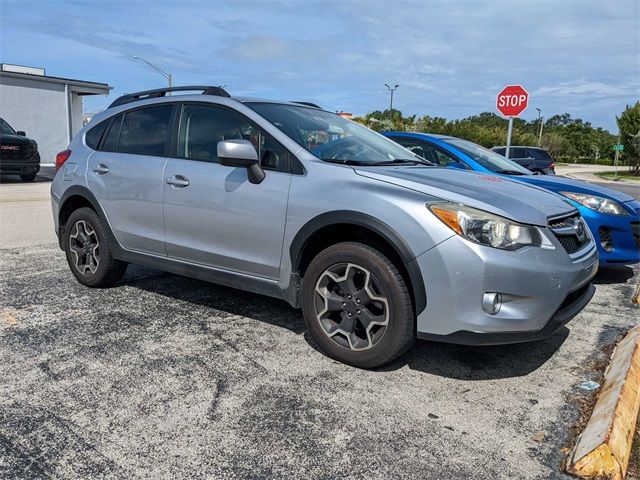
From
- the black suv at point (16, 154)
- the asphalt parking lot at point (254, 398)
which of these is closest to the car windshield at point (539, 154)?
the asphalt parking lot at point (254, 398)

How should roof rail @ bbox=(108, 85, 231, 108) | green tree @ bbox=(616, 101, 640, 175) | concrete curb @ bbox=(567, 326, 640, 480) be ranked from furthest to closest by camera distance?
green tree @ bbox=(616, 101, 640, 175)
roof rail @ bbox=(108, 85, 231, 108)
concrete curb @ bbox=(567, 326, 640, 480)

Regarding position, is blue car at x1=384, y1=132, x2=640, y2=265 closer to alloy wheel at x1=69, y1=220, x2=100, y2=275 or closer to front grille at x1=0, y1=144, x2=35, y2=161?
alloy wheel at x1=69, y1=220, x2=100, y2=275

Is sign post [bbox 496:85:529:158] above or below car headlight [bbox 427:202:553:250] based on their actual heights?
above

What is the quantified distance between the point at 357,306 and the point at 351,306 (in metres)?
0.04

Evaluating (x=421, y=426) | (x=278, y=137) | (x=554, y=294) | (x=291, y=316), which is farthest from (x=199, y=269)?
(x=554, y=294)

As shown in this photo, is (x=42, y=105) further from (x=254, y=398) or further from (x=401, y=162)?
(x=254, y=398)

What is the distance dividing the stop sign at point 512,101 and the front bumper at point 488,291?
1222cm

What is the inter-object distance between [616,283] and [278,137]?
4.24m

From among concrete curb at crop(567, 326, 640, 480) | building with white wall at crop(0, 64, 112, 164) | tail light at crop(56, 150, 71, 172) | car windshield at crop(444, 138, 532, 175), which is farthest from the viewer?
building with white wall at crop(0, 64, 112, 164)

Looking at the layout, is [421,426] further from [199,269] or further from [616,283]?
[616,283]

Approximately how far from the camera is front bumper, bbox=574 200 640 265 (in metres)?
5.38

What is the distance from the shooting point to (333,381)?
3160 millimetres

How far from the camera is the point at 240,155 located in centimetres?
346

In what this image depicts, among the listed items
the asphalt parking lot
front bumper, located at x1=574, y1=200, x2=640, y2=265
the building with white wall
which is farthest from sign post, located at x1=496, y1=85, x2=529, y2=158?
the building with white wall
